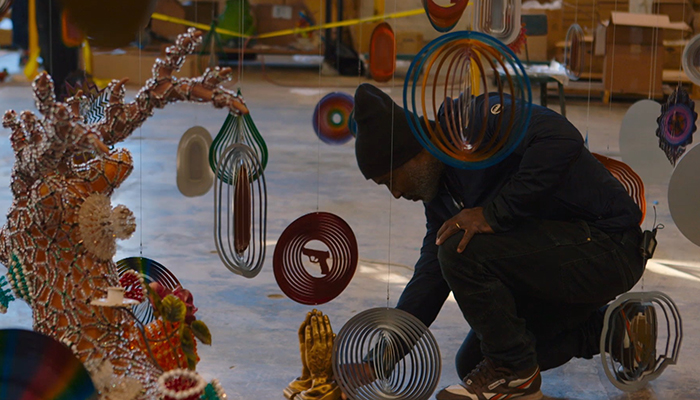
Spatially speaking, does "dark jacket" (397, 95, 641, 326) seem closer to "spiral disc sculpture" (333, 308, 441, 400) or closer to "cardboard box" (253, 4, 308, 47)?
"spiral disc sculpture" (333, 308, 441, 400)

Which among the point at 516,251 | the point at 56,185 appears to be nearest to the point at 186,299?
the point at 56,185

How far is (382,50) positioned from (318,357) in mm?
3048

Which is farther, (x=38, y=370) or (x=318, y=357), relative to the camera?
(x=318, y=357)

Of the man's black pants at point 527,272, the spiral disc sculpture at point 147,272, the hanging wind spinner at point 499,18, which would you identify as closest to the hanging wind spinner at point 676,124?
the hanging wind spinner at point 499,18

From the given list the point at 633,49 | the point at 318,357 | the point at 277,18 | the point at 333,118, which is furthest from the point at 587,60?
the point at 318,357

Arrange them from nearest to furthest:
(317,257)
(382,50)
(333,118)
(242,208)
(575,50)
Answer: (317,257) → (242,208) → (333,118) → (382,50) → (575,50)

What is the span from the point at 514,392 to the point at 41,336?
125 centimetres

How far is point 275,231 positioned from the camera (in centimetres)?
434

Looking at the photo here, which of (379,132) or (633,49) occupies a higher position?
(633,49)

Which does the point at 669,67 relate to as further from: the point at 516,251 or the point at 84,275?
the point at 84,275

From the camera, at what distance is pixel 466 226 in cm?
225

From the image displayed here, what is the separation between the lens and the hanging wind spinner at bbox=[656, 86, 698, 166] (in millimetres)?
3338

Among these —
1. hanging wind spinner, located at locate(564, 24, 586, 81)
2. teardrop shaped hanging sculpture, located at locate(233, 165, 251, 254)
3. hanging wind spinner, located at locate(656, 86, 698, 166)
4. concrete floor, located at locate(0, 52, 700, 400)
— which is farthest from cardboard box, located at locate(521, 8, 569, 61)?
teardrop shaped hanging sculpture, located at locate(233, 165, 251, 254)

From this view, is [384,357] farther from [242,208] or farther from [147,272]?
[147,272]
